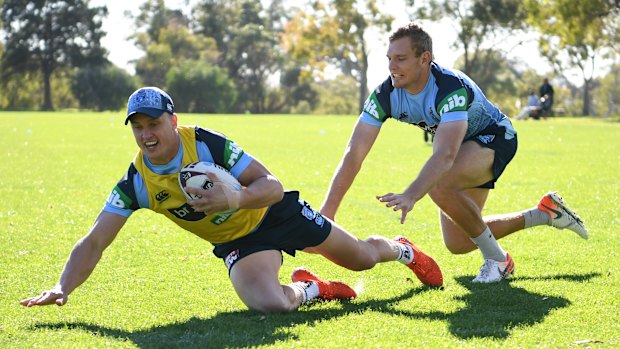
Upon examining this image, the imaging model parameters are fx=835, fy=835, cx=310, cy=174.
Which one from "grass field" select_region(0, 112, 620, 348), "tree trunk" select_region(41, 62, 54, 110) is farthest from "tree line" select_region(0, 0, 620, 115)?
"grass field" select_region(0, 112, 620, 348)

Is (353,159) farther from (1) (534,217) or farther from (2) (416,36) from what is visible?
(1) (534,217)

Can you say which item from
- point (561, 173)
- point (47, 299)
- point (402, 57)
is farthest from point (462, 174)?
point (561, 173)

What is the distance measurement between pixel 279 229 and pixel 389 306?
95cm

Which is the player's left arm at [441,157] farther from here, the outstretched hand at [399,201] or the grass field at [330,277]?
the grass field at [330,277]

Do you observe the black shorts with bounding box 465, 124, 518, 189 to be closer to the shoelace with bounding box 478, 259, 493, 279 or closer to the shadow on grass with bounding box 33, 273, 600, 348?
the shoelace with bounding box 478, 259, 493, 279

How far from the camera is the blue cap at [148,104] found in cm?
512

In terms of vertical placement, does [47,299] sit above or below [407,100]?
below

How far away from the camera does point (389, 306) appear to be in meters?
5.93

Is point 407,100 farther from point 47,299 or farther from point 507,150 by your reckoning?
point 47,299

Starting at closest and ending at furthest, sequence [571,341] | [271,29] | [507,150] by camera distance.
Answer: [571,341]
[507,150]
[271,29]

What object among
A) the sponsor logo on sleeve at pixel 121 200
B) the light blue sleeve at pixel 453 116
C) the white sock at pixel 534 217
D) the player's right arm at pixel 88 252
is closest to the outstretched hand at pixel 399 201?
the light blue sleeve at pixel 453 116

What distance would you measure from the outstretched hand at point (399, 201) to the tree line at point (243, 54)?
4290 cm

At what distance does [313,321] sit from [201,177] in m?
1.22

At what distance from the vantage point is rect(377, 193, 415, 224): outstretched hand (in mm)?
5457
